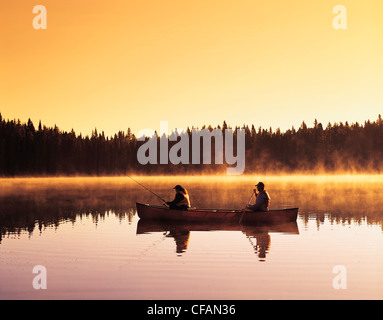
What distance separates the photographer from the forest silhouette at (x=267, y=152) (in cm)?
13725

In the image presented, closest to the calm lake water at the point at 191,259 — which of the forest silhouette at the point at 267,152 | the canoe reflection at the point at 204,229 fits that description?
the canoe reflection at the point at 204,229

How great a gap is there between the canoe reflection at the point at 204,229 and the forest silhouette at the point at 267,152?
11352cm

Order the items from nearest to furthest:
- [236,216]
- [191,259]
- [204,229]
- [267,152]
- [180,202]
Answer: [191,259], [204,229], [236,216], [180,202], [267,152]

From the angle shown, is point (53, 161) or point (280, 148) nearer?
point (53, 161)

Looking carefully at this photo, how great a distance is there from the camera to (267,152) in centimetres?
14750

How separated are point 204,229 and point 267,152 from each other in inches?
5020

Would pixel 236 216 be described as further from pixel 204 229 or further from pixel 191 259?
pixel 191 259

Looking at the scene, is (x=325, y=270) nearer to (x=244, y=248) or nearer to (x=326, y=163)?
(x=244, y=248)

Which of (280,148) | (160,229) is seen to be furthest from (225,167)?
(160,229)

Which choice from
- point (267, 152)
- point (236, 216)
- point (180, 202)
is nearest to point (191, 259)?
point (236, 216)

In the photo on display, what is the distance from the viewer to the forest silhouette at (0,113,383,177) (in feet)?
450

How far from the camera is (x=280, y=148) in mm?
146750

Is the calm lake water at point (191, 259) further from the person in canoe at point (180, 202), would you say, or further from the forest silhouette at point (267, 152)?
the forest silhouette at point (267, 152)

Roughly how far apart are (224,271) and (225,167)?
449 feet
